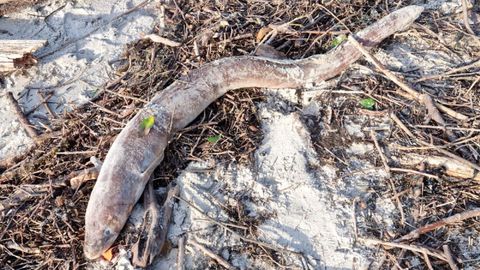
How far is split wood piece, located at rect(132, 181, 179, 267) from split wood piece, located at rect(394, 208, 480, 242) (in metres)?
1.44

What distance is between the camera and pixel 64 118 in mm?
3672

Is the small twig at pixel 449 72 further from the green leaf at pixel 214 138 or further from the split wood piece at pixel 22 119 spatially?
the split wood piece at pixel 22 119

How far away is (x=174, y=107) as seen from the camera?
339cm

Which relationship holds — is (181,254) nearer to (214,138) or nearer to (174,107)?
(214,138)

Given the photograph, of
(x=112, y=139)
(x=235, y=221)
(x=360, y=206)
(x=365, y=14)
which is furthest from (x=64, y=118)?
(x=365, y=14)

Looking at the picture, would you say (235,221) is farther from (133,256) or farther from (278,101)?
(278,101)

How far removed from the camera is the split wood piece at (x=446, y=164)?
10.6 ft

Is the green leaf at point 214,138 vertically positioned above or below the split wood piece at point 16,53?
below

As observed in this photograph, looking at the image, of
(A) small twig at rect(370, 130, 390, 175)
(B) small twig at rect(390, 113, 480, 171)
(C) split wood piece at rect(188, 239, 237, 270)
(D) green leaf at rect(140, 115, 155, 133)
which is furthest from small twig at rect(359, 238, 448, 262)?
(D) green leaf at rect(140, 115, 155, 133)

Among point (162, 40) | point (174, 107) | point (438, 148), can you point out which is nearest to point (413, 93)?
point (438, 148)

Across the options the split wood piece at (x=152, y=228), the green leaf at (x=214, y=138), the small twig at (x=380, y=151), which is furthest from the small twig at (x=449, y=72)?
the split wood piece at (x=152, y=228)

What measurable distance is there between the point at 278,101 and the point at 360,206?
991mm

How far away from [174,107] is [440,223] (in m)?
1.88

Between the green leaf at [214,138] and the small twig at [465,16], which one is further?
the small twig at [465,16]
